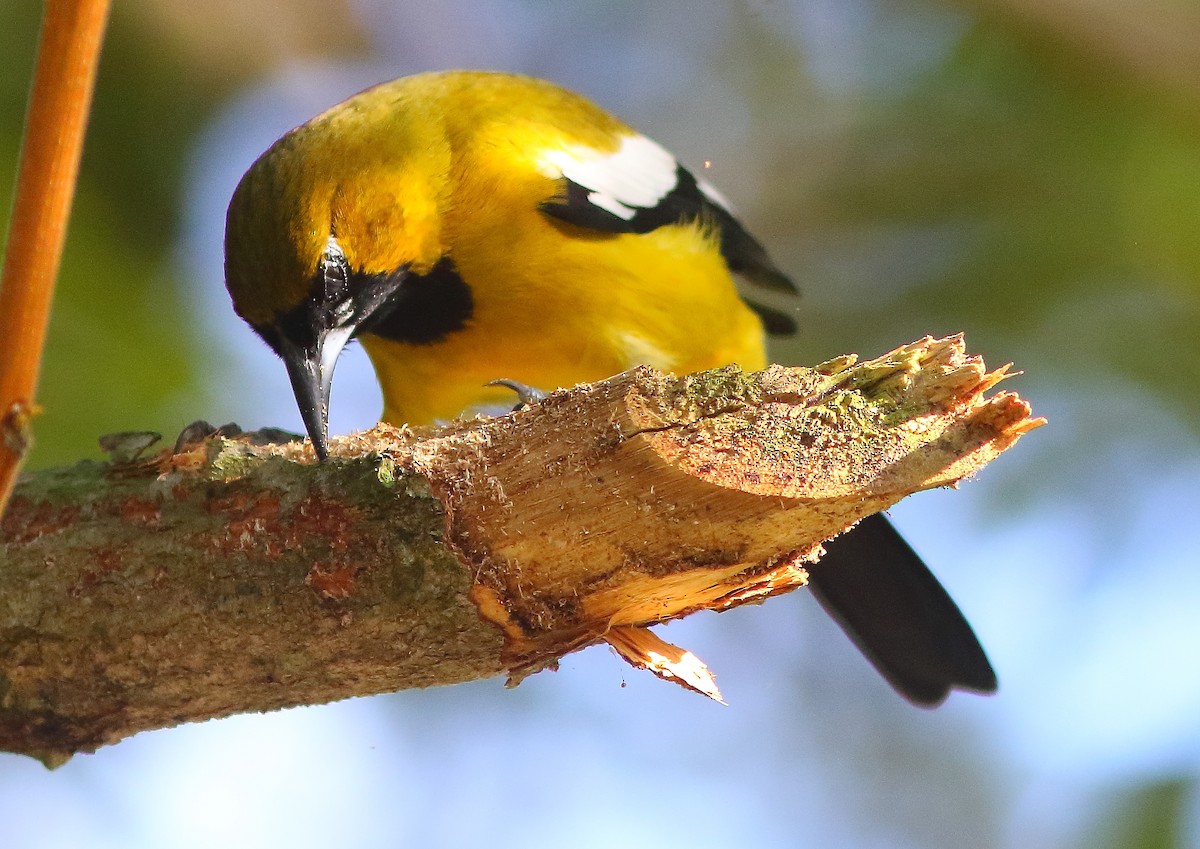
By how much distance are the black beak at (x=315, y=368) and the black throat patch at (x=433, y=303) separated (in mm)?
253

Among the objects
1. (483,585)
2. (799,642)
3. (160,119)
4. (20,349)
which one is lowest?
(20,349)

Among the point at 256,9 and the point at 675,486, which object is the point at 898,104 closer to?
the point at 256,9

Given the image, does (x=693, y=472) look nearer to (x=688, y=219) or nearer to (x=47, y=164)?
(x=47, y=164)

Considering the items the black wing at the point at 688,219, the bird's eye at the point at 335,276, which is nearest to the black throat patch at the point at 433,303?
the bird's eye at the point at 335,276

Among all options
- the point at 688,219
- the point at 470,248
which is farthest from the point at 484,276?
the point at 688,219

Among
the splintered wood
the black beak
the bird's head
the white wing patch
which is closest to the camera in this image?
the splintered wood

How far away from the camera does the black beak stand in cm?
261

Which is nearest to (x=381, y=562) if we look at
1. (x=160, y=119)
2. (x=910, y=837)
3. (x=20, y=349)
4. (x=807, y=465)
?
(x=807, y=465)

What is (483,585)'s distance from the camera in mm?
1999

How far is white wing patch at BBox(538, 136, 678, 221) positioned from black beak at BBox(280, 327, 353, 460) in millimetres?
819

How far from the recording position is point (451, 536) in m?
2.00

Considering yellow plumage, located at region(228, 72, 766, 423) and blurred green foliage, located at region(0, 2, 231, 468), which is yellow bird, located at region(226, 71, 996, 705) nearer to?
yellow plumage, located at region(228, 72, 766, 423)

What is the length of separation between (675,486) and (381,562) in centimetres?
55

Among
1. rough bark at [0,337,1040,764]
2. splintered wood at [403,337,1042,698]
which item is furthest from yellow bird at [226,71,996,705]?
splintered wood at [403,337,1042,698]
